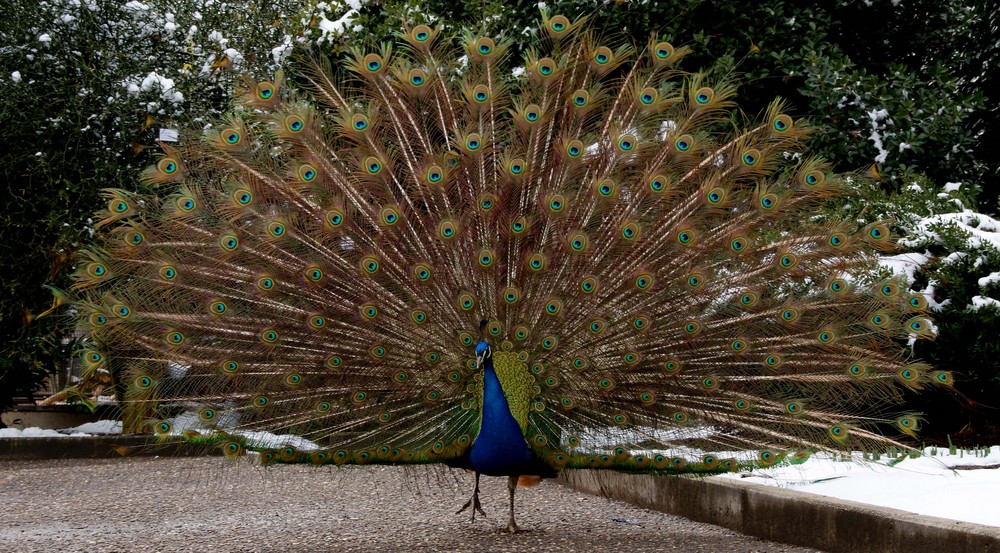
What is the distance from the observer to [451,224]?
5.03 m

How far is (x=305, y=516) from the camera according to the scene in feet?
21.6

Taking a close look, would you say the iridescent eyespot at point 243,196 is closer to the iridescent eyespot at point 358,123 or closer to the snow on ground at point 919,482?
the iridescent eyespot at point 358,123

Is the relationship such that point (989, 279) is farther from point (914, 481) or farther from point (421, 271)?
point (421, 271)

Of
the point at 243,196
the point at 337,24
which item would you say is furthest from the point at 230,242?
the point at 337,24

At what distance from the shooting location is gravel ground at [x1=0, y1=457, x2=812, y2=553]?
17.4ft

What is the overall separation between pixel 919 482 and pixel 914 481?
5 centimetres

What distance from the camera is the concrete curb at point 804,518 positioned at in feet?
13.2

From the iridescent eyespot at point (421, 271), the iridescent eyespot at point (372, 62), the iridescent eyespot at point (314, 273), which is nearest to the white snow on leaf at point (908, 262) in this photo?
the iridescent eyespot at point (421, 271)

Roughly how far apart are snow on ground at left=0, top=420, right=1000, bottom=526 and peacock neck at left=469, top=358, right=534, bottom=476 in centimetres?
82

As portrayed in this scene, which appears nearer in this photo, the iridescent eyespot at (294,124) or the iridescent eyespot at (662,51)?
the iridescent eyespot at (294,124)

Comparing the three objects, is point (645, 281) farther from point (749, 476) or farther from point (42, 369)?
point (42, 369)

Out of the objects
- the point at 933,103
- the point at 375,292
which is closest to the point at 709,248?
the point at 375,292

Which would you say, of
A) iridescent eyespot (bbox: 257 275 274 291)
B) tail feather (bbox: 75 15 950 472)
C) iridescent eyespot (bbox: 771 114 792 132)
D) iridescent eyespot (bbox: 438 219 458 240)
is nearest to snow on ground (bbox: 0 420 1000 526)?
tail feather (bbox: 75 15 950 472)

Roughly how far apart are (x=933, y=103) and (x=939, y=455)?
4143mm
